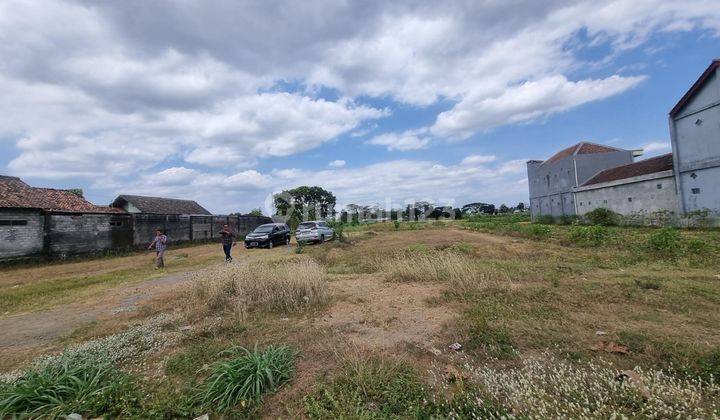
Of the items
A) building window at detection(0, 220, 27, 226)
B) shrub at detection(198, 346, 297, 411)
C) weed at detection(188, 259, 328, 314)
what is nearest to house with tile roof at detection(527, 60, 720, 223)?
weed at detection(188, 259, 328, 314)

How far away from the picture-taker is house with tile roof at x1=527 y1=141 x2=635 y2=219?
Result: 30094 millimetres

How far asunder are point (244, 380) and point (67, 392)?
5.45 feet

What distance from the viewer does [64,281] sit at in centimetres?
982

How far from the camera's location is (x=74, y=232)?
14812 mm

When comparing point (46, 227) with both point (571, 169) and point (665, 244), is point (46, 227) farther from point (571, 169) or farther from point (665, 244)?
point (571, 169)

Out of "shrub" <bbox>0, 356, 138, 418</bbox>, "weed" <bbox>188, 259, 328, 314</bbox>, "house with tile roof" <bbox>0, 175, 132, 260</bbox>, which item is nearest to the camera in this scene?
"shrub" <bbox>0, 356, 138, 418</bbox>

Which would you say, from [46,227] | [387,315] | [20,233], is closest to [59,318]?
[387,315]

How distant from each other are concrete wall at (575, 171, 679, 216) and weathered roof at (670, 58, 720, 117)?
3717 millimetres

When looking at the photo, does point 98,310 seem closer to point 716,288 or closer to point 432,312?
point 432,312

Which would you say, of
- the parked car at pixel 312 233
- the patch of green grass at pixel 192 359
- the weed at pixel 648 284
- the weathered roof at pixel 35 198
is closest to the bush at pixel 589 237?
the weed at pixel 648 284

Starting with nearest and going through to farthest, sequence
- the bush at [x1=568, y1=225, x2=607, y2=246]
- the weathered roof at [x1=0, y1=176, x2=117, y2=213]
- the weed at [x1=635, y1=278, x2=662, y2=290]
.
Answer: the weed at [x1=635, y1=278, x2=662, y2=290] → the bush at [x1=568, y1=225, x2=607, y2=246] → the weathered roof at [x1=0, y1=176, x2=117, y2=213]

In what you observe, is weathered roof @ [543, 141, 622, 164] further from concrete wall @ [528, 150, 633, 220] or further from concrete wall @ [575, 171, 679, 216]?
concrete wall @ [575, 171, 679, 216]

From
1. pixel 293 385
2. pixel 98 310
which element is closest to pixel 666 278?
pixel 293 385

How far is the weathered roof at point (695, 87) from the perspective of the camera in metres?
16.1
